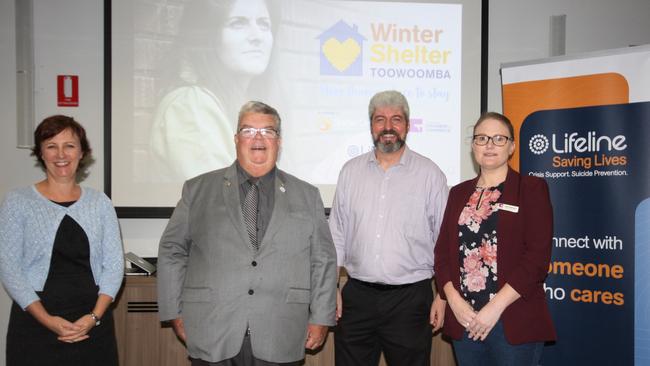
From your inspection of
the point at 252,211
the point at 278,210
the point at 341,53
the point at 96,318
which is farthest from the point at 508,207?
the point at 341,53

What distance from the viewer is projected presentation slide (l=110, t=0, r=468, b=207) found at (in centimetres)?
374

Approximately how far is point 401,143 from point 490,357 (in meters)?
1.13

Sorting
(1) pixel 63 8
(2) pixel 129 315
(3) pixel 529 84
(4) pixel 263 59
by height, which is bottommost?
(2) pixel 129 315

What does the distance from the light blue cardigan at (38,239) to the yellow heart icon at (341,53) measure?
2171 mm

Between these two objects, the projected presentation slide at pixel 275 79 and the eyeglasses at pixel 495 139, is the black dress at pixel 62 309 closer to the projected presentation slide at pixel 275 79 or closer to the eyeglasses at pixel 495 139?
the projected presentation slide at pixel 275 79

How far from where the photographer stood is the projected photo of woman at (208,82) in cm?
376

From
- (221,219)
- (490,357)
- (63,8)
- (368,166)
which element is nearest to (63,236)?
(221,219)

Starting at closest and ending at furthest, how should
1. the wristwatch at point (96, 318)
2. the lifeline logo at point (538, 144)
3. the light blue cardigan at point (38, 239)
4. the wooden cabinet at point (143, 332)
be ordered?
the light blue cardigan at point (38, 239)
the wristwatch at point (96, 318)
the lifeline logo at point (538, 144)
the wooden cabinet at point (143, 332)

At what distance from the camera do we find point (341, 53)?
3857mm

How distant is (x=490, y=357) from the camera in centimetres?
212

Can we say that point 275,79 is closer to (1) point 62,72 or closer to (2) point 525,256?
(1) point 62,72

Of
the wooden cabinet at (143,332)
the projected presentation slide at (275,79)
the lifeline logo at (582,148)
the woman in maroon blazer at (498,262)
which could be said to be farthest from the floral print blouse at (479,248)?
the projected presentation slide at (275,79)

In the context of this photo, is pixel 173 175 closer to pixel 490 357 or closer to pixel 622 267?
pixel 490 357

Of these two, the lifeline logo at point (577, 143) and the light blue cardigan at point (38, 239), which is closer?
the light blue cardigan at point (38, 239)
